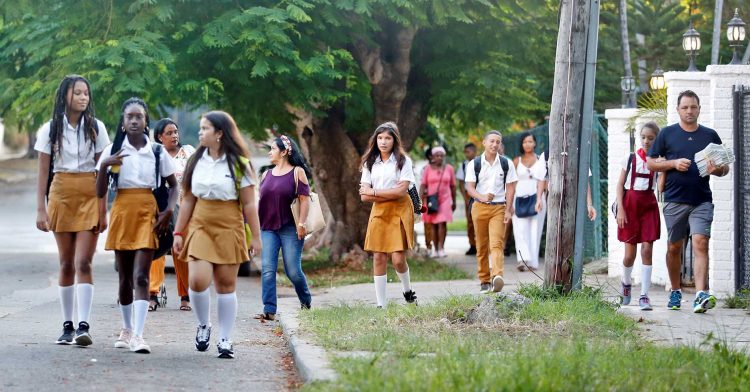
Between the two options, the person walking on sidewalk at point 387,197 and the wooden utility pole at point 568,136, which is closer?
the wooden utility pole at point 568,136

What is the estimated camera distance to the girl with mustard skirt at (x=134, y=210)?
9164mm

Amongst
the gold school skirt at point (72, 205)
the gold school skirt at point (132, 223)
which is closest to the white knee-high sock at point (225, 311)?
the gold school skirt at point (132, 223)

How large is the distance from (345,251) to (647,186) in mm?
8618

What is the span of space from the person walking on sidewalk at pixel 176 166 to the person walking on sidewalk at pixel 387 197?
1.73m

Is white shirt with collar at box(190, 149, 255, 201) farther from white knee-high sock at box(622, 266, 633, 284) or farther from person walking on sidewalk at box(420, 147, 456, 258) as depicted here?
person walking on sidewalk at box(420, 147, 456, 258)

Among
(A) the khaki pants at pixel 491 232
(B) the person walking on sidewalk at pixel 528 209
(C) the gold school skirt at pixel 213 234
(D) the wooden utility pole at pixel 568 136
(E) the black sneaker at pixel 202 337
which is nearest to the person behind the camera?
(C) the gold school skirt at pixel 213 234

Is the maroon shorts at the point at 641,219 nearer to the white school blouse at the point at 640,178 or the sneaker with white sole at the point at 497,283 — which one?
the white school blouse at the point at 640,178

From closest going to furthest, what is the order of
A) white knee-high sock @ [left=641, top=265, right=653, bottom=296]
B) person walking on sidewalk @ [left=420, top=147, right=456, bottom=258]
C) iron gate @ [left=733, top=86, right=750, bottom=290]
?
white knee-high sock @ [left=641, top=265, right=653, bottom=296]
iron gate @ [left=733, top=86, right=750, bottom=290]
person walking on sidewalk @ [left=420, top=147, right=456, bottom=258]

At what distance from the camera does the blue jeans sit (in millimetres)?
11914

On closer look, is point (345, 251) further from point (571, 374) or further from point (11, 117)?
point (571, 374)

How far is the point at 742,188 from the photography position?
12383 mm

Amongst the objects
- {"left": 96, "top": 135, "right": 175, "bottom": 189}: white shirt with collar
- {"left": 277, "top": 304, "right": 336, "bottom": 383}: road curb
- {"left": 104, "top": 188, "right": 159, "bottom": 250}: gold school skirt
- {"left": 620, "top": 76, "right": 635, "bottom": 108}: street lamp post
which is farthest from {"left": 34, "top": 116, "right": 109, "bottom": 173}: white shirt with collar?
{"left": 620, "top": 76, "right": 635, "bottom": 108}: street lamp post

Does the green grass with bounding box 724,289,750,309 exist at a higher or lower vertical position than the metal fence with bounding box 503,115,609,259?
lower

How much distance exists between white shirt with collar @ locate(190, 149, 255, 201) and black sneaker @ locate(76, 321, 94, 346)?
52.2 inches
